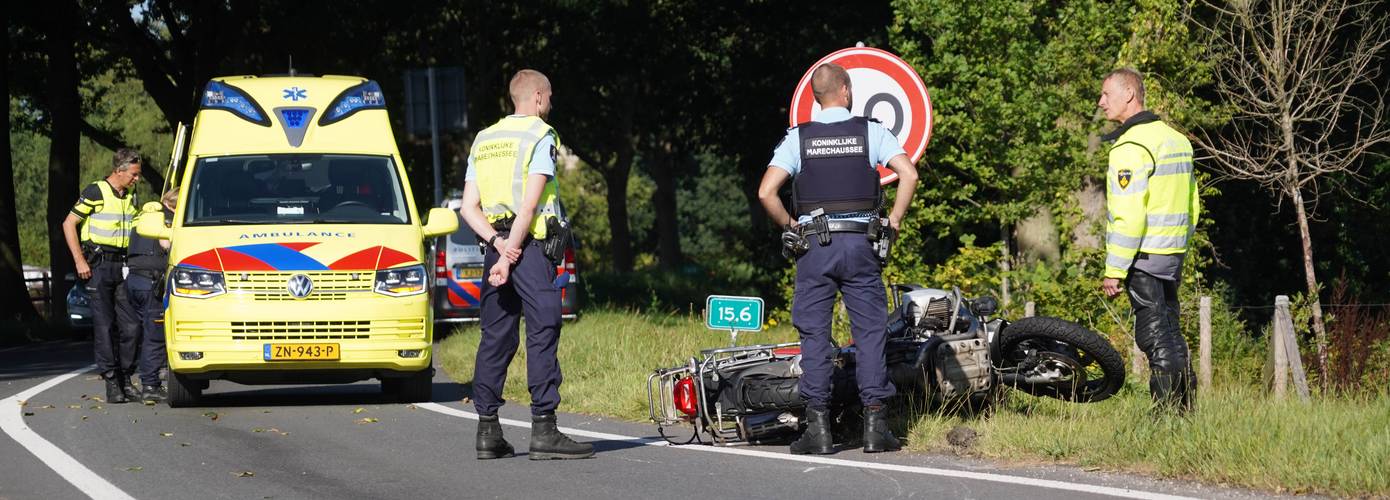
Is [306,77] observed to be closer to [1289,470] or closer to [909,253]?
[909,253]

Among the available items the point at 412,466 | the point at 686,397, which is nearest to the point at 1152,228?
the point at 686,397

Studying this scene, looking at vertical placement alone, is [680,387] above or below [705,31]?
below

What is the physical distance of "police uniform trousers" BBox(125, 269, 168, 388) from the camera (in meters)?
12.3

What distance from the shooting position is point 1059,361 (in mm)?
8727

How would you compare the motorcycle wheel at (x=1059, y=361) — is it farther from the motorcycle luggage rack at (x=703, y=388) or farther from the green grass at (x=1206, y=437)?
the motorcycle luggage rack at (x=703, y=388)

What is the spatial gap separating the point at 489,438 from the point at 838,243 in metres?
1.87

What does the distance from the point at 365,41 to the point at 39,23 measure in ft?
19.8

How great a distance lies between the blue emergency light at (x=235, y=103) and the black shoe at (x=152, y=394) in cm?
199

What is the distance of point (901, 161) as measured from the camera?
26.7ft

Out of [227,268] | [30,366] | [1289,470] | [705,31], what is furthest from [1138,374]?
Answer: [705,31]

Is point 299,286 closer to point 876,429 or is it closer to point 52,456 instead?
point 52,456

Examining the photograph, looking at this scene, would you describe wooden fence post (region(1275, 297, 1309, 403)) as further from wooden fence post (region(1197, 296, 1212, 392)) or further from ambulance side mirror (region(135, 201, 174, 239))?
ambulance side mirror (region(135, 201, 174, 239))

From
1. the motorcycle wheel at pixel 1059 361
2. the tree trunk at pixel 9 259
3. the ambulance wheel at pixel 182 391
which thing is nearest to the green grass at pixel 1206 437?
the motorcycle wheel at pixel 1059 361

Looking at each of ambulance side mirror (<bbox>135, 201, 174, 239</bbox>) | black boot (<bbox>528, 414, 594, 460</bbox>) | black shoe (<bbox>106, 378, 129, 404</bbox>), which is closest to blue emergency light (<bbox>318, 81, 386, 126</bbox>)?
Result: ambulance side mirror (<bbox>135, 201, 174, 239</bbox>)
